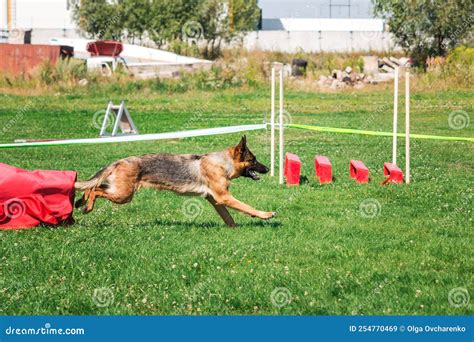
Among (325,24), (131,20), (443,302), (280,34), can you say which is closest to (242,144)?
(443,302)

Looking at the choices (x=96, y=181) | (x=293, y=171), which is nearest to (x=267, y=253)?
(x=96, y=181)

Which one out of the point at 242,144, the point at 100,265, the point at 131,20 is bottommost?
the point at 100,265

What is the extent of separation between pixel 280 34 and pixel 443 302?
6411 cm

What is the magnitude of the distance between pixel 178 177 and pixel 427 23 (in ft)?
136

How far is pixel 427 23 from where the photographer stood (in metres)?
48.2

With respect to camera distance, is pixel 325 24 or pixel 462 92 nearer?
pixel 462 92

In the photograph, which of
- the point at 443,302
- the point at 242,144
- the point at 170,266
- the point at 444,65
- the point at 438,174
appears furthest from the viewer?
the point at 444,65

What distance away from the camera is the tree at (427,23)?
4669 cm

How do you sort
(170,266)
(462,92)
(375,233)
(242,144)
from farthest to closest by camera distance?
(462,92), (242,144), (375,233), (170,266)

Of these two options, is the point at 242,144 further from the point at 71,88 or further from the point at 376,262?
the point at 71,88

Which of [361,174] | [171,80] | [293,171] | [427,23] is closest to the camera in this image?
[293,171]

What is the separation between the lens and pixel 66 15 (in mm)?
69688

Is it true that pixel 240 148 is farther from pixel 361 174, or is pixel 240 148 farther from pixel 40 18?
pixel 40 18

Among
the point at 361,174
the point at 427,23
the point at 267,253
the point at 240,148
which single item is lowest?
the point at 267,253
